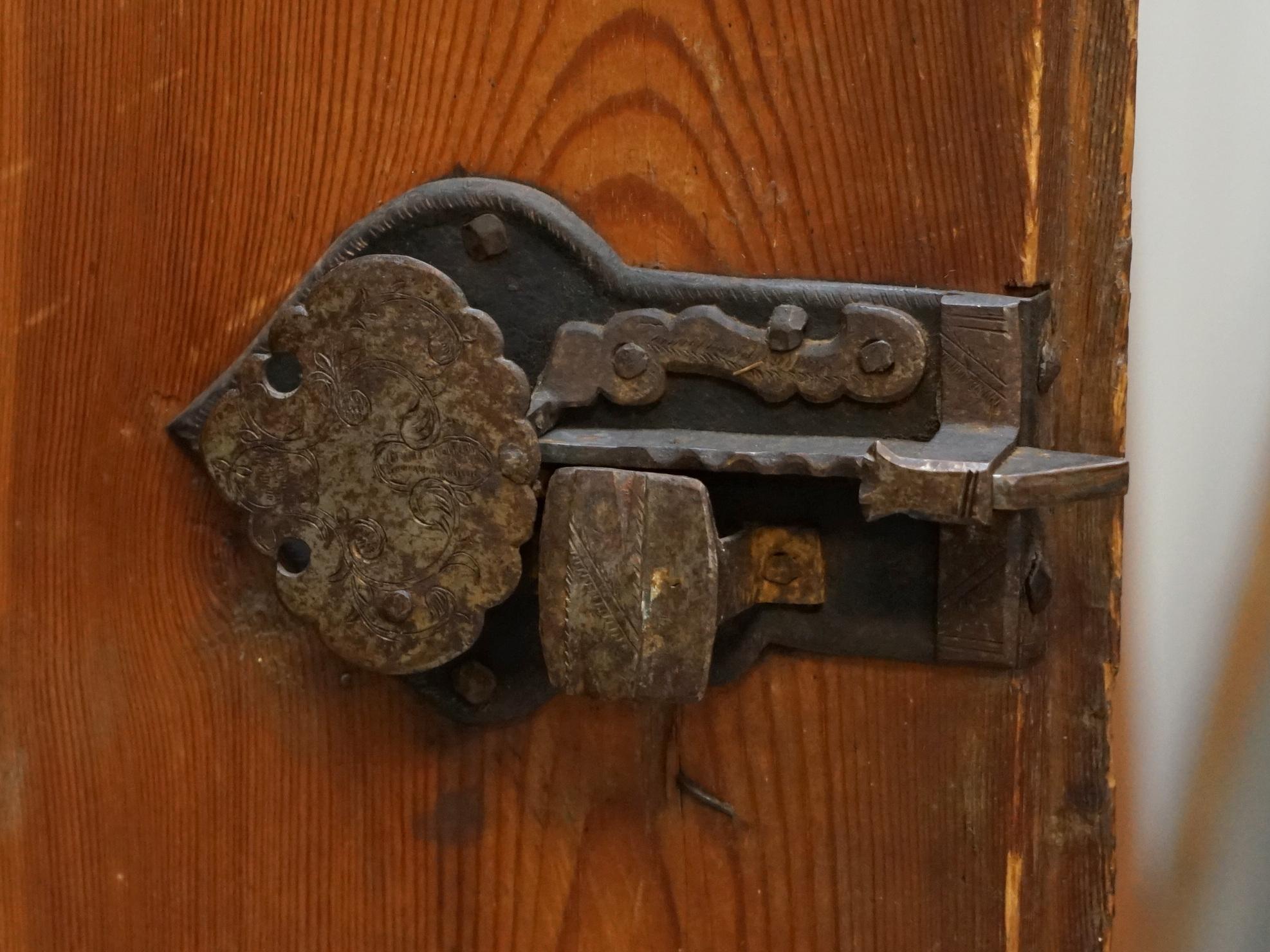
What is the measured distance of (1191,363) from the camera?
87cm

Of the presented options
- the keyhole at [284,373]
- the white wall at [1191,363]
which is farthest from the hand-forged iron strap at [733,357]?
the white wall at [1191,363]

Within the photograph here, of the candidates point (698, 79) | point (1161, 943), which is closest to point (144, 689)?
point (698, 79)

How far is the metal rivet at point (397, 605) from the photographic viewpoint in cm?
53

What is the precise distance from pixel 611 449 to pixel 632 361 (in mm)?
43

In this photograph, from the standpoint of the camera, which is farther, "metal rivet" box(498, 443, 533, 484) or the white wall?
the white wall

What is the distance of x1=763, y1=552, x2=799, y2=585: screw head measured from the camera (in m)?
→ 0.53

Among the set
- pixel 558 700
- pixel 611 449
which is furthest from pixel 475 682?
pixel 611 449

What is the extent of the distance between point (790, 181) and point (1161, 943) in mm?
715

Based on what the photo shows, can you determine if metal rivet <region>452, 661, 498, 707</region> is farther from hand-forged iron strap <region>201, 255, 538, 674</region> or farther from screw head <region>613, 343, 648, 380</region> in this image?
screw head <region>613, 343, 648, 380</region>

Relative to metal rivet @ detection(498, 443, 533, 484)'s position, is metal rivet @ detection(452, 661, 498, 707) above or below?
below

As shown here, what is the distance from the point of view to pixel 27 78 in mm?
592

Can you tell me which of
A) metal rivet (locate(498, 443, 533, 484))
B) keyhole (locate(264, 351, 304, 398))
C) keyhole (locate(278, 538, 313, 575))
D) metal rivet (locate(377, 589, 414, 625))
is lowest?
metal rivet (locate(377, 589, 414, 625))

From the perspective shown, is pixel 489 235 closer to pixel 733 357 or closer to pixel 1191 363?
pixel 733 357

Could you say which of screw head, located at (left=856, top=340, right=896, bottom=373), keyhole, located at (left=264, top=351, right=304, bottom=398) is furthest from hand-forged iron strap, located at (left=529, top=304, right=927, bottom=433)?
keyhole, located at (left=264, top=351, right=304, bottom=398)
